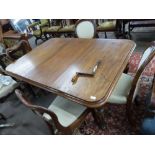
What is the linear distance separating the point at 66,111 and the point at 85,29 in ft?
4.23

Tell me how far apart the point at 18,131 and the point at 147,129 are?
1.37m

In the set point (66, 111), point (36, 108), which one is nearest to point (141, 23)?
point (66, 111)

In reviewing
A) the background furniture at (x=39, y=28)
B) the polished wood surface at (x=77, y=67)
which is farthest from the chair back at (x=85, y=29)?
the background furniture at (x=39, y=28)

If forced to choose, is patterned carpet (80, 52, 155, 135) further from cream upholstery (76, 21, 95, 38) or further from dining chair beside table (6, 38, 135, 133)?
cream upholstery (76, 21, 95, 38)

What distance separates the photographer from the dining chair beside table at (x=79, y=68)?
1142 millimetres

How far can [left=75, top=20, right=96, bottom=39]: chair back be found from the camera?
2203 mm

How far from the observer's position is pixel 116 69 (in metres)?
1.29

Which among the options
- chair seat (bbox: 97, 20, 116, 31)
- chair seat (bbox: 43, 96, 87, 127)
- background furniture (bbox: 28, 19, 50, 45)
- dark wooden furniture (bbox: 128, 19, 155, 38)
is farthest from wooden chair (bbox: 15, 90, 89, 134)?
background furniture (bbox: 28, 19, 50, 45)

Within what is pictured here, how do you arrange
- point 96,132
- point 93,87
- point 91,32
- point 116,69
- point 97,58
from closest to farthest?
A: point 93,87 < point 116,69 < point 97,58 < point 96,132 < point 91,32

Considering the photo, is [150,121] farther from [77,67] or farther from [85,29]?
[85,29]

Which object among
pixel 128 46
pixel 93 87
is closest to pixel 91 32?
pixel 128 46

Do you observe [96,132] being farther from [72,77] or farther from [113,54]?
[113,54]

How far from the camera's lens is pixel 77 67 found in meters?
1.44

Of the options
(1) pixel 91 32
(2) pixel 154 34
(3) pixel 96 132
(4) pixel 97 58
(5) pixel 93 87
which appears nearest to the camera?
(5) pixel 93 87
